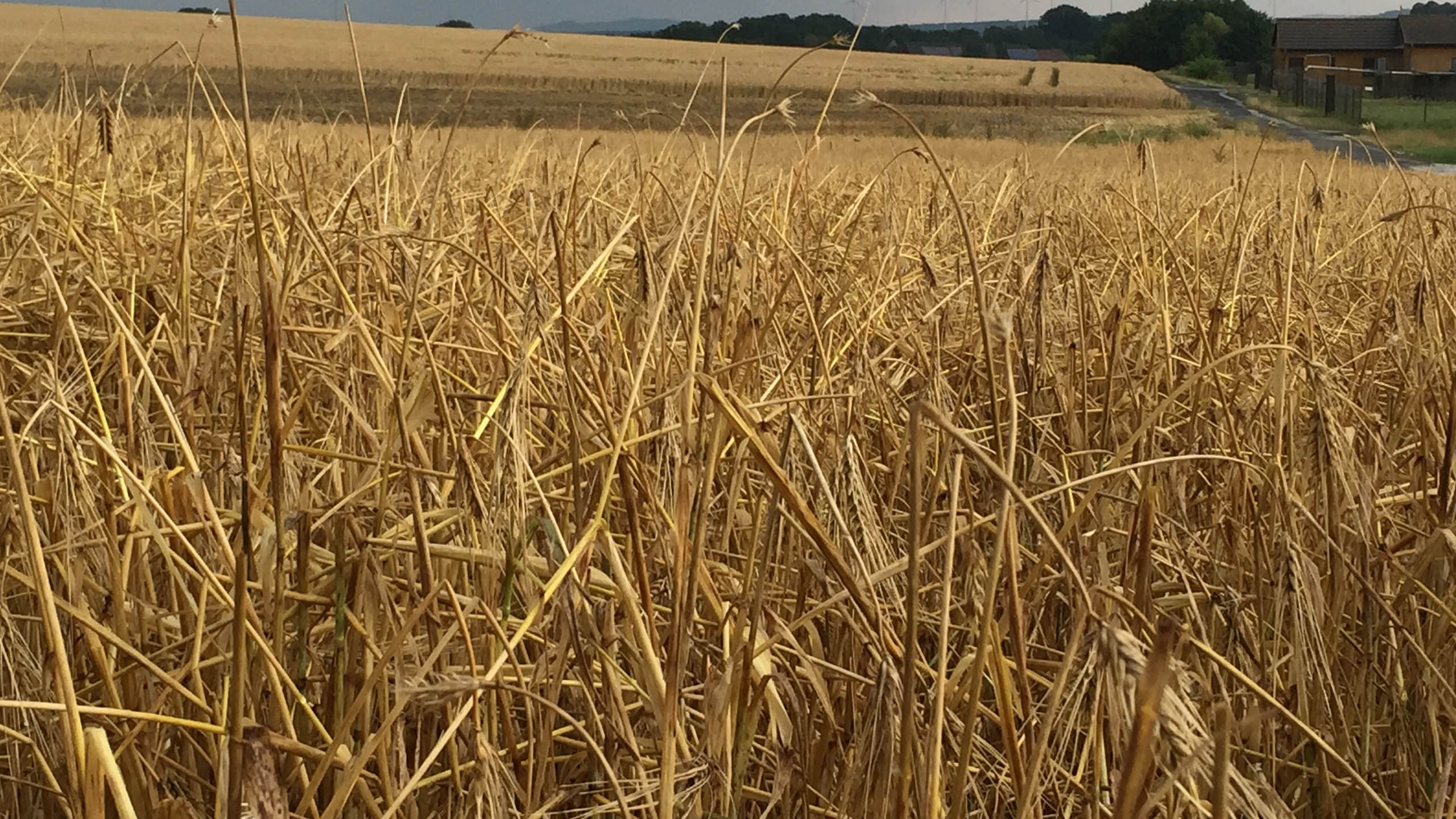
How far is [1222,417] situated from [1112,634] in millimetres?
1223

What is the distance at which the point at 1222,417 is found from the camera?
158cm

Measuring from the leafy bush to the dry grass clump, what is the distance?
173 feet

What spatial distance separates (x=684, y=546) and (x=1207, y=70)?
2148 inches

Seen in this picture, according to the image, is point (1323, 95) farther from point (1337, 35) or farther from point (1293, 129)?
point (1337, 35)

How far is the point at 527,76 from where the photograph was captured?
96.8 ft

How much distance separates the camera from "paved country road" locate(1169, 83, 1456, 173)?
1237cm

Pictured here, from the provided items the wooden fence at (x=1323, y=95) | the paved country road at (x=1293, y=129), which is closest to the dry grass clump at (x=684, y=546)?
the paved country road at (x=1293, y=129)

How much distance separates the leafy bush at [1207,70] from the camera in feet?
163

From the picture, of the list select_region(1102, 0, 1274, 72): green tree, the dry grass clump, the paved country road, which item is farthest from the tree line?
the dry grass clump

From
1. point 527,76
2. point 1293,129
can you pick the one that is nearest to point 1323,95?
point 1293,129

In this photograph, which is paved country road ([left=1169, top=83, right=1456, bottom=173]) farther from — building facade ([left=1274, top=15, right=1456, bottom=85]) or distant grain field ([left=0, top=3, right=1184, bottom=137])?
building facade ([left=1274, top=15, right=1456, bottom=85])

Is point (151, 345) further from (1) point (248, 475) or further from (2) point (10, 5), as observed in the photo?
(2) point (10, 5)

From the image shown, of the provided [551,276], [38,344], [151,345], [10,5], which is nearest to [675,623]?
[151,345]

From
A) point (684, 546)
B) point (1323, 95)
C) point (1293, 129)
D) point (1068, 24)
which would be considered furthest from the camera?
point (1068, 24)
